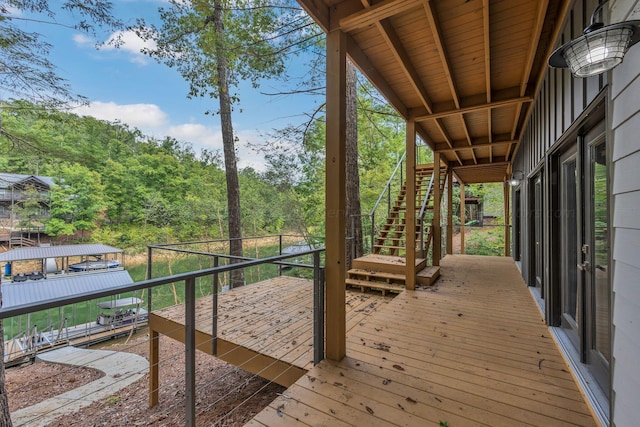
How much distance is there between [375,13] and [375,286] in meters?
3.95

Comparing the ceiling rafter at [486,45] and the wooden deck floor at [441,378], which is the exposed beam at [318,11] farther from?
the wooden deck floor at [441,378]

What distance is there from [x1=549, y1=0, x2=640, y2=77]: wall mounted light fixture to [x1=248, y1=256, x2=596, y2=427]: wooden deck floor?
78.0 inches

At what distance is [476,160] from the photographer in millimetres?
7910

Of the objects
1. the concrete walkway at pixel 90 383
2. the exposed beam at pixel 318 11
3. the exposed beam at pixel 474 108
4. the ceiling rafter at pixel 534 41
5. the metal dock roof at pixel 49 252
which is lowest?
the concrete walkway at pixel 90 383

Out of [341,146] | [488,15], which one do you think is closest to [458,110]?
[488,15]

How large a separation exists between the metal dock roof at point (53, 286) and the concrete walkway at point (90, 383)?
1717mm

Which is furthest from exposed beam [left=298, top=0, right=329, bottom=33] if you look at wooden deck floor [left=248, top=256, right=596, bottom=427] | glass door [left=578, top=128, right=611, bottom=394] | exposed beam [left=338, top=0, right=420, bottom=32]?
wooden deck floor [left=248, top=256, right=596, bottom=427]

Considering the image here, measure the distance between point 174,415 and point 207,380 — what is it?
106 cm

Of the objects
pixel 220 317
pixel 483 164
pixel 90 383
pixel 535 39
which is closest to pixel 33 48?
pixel 220 317

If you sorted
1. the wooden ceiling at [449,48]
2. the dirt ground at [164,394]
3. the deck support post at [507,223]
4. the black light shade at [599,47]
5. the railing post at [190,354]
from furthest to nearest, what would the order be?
the deck support post at [507,223]
the dirt ground at [164,394]
the wooden ceiling at [449,48]
the railing post at [190,354]
the black light shade at [599,47]

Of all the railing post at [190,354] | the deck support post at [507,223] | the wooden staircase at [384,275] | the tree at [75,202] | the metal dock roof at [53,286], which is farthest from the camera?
the tree at [75,202]

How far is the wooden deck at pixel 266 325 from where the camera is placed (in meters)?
2.55

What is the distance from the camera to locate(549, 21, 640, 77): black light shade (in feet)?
3.29

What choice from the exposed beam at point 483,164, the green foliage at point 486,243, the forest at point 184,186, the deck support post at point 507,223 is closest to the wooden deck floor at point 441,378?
the exposed beam at point 483,164
